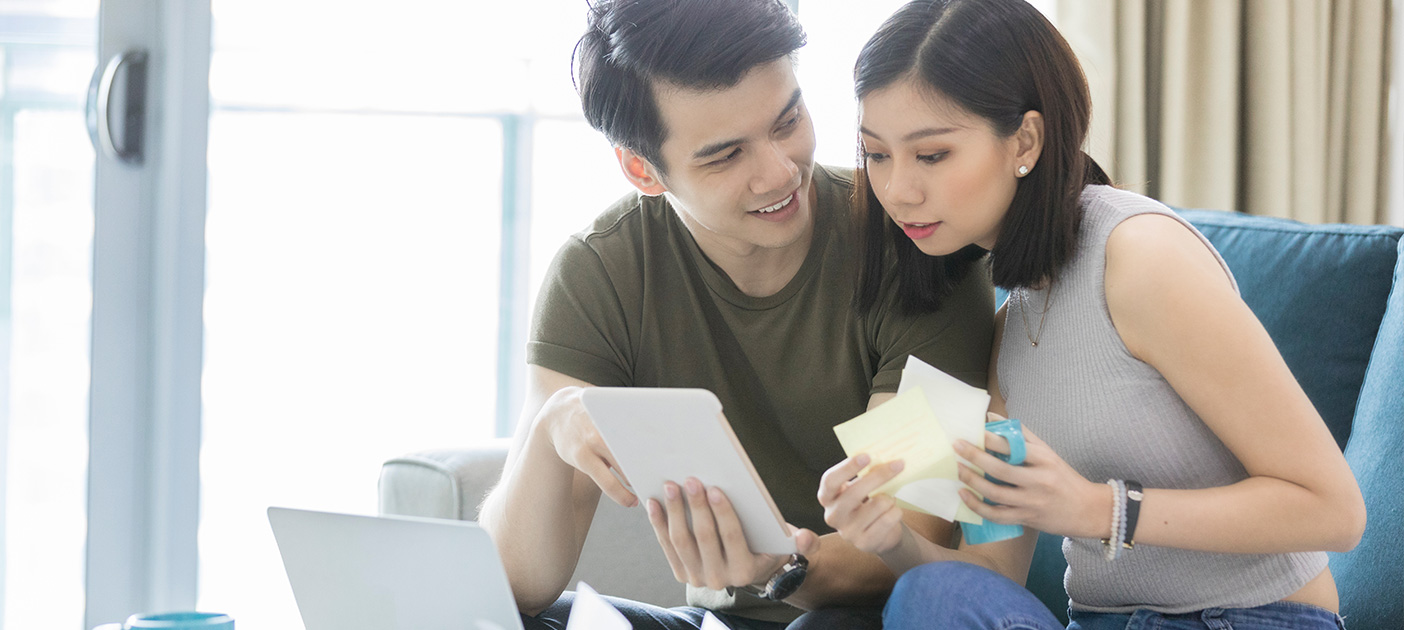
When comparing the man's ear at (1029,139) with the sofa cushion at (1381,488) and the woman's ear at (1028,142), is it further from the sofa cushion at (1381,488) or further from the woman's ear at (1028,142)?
the sofa cushion at (1381,488)

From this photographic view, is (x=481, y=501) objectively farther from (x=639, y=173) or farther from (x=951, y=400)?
(x=951, y=400)

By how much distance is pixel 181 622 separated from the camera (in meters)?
1.21

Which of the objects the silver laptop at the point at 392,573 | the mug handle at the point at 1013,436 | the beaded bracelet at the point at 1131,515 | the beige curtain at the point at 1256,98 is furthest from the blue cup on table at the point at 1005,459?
the beige curtain at the point at 1256,98

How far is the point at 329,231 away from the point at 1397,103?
240 cm

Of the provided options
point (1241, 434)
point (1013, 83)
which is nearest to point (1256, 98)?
point (1013, 83)

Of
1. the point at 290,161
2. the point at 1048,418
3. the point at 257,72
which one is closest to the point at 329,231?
the point at 290,161

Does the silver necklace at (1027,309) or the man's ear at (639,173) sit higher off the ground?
the man's ear at (639,173)

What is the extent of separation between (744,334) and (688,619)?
385mm

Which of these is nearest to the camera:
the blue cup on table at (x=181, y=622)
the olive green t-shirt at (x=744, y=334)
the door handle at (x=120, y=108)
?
the blue cup on table at (x=181, y=622)

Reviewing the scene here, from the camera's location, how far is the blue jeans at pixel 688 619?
1.16 m

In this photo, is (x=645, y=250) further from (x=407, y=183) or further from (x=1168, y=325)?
(x=407, y=183)

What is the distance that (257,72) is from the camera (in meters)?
2.66

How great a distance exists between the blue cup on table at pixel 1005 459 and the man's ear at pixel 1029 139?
0.32 metres

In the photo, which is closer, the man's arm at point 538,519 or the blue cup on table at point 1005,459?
the blue cup on table at point 1005,459
